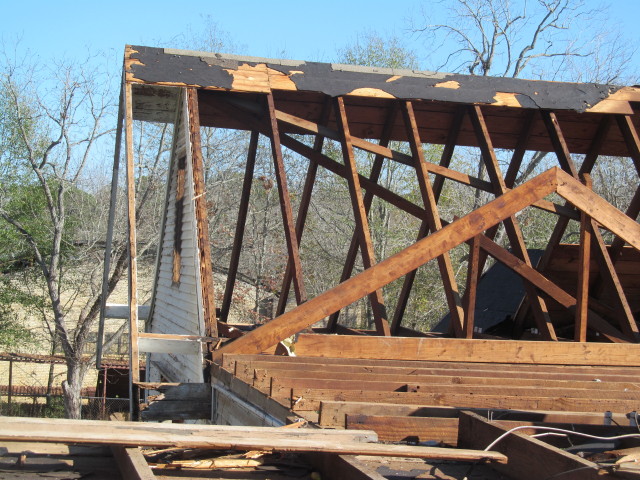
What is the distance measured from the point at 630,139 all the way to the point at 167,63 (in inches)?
211

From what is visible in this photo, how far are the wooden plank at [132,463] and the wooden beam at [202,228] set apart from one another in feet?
11.7

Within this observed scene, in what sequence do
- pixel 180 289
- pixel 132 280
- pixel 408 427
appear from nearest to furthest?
pixel 408 427 < pixel 132 280 < pixel 180 289

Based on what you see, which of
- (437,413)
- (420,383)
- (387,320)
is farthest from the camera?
(387,320)

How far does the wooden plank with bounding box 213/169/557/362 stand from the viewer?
235 inches

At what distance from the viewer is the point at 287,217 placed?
6.95 meters

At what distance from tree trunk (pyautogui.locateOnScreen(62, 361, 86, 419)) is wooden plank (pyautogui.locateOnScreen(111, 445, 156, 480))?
20.4 metres

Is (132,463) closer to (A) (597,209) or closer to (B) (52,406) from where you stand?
(A) (597,209)

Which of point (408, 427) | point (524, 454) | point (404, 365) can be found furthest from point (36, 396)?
point (524, 454)

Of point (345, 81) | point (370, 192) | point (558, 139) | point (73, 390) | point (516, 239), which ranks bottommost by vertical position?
point (73, 390)

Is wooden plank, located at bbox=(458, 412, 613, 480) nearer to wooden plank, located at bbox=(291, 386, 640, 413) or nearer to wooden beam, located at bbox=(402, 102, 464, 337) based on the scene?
wooden plank, located at bbox=(291, 386, 640, 413)

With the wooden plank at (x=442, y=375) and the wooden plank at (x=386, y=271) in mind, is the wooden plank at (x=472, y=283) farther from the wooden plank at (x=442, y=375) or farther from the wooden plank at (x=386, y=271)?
the wooden plank at (x=442, y=375)

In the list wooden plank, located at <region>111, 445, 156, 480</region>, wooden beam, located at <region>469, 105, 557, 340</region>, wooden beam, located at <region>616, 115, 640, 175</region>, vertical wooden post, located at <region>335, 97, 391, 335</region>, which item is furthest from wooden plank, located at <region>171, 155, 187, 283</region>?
wooden plank, located at <region>111, 445, 156, 480</region>

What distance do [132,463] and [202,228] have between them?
434 centimetres

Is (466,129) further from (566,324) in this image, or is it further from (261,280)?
(261,280)
